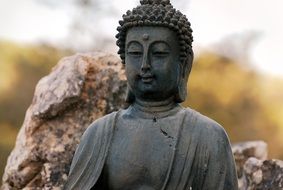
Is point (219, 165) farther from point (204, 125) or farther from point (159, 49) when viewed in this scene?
point (159, 49)

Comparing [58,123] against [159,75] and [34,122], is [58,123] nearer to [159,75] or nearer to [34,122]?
[34,122]

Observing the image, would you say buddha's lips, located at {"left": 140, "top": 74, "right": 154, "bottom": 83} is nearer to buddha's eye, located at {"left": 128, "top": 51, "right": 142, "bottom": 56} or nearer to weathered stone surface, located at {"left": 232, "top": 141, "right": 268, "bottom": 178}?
buddha's eye, located at {"left": 128, "top": 51, "right": 142, "bottom": 56}

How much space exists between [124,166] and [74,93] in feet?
7.19

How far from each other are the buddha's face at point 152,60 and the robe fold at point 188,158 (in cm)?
24

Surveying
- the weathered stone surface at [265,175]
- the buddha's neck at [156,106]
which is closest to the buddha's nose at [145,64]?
the buddha's neck at [156,106]

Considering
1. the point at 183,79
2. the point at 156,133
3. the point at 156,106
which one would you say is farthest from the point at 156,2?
the point at 156,133

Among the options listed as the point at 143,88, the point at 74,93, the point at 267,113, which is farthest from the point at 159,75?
the point at 267,113

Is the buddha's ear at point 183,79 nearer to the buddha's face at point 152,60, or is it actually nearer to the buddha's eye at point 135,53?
the buddha's face at point 152,60

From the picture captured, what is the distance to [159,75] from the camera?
21.4 ft

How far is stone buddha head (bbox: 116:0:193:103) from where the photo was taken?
6512mm

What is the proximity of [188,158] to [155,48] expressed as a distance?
2.12ft

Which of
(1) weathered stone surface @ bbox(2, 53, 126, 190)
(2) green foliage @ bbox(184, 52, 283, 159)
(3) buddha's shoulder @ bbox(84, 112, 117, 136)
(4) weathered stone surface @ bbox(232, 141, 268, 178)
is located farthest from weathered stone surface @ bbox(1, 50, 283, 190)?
(2) green foliage @ bbox(184, 52, 283, 159)

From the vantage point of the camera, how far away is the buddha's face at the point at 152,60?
6.50 meters

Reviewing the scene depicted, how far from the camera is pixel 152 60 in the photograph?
6.51 metres
